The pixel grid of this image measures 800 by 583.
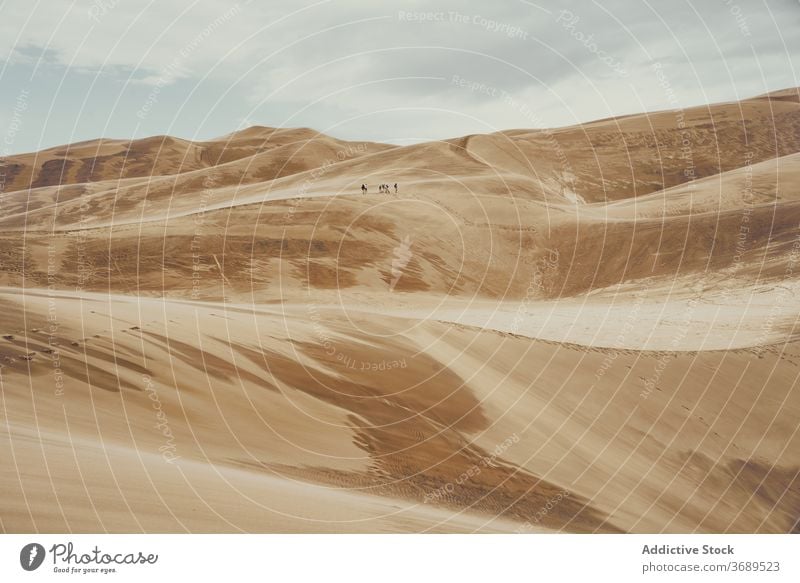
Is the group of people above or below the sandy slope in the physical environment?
above

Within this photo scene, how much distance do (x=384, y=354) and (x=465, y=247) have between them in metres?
22.3

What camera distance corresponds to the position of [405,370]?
52.7 feet

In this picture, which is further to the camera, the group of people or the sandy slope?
the group of people

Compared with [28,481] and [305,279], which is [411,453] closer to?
[28,481]

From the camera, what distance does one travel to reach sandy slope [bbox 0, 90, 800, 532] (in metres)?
10.9

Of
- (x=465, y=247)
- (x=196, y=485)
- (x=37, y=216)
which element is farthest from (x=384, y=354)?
(x=37, y=216)
